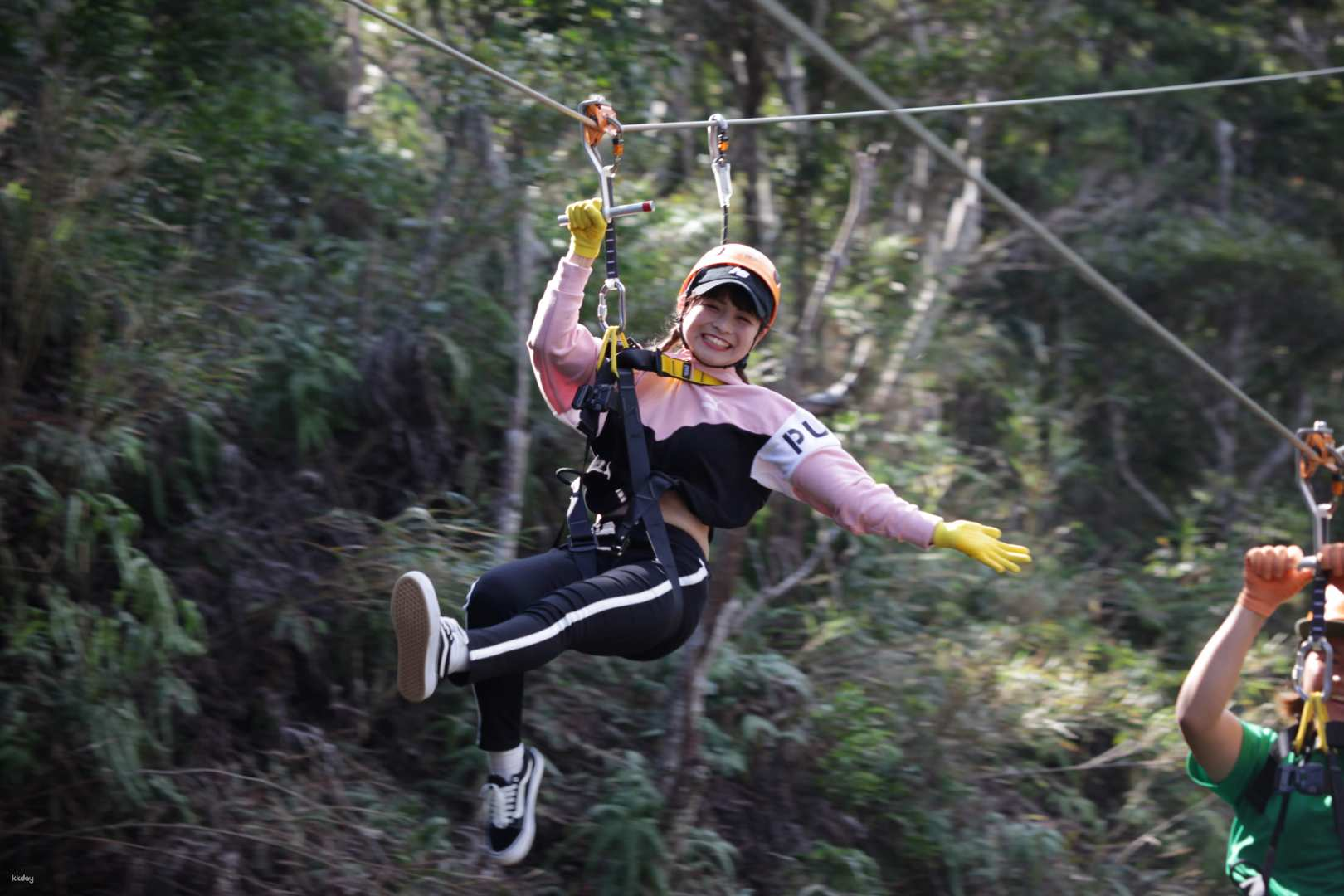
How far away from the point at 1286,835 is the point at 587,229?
2.28 metres

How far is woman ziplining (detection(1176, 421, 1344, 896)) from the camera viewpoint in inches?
135

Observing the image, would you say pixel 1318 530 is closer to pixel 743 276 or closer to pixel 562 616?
pixel 743 276

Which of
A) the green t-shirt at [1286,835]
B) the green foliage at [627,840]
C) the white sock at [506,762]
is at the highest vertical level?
the green t-shirt at [1286,835]

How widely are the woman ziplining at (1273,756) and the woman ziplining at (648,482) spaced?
24.4 inches

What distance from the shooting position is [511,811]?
3463 mm

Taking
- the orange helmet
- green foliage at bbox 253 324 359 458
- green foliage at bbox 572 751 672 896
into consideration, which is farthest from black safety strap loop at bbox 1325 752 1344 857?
green foliage at bbox 253 324 359 458

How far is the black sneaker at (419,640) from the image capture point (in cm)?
294

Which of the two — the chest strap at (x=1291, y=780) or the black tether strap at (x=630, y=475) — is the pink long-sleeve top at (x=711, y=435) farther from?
the chest strap at (x=1291, y=780)

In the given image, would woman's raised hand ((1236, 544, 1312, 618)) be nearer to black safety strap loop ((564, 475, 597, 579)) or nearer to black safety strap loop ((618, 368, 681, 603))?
black safety strap loop ((618, 368, 681, 603))

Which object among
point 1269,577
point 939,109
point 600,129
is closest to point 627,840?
point 1269,577

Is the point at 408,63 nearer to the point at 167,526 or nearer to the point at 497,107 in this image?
the point at 497,107

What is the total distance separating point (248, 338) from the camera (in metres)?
5.54

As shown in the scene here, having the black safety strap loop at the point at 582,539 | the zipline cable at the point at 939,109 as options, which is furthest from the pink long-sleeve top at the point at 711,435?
the zipline cable at the point at 939,109

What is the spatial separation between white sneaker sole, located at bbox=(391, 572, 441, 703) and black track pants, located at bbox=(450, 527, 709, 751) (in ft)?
0.36
